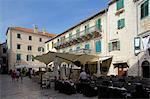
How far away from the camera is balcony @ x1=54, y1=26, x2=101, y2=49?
105ft

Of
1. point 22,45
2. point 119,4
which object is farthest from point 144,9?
point 22,45

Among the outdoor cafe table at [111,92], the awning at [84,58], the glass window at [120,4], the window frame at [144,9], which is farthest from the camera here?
the glass window at [120,4]

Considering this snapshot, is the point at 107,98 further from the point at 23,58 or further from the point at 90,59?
the point at 23,58

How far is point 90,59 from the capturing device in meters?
27.2

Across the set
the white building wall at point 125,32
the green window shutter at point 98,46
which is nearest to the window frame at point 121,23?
the white building wall at point 125,32

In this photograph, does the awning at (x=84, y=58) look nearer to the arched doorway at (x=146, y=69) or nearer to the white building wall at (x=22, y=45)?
the arched doorway at (x=146, y=69)

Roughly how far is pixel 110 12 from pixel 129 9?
13.5 feet

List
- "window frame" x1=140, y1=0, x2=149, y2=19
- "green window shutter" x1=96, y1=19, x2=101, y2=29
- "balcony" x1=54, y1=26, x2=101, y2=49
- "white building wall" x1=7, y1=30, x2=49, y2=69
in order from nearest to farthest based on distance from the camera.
A: "window frame" x1=140, y1=0, x2=149, y2=19 < "green window shutter" x1=96, y1=19, x2=101, y2=29 < "balcony" x1=54, y1=26, x2=101, y2=49 < "white building wall" x1=7, y1=30, x2=49, y2=69

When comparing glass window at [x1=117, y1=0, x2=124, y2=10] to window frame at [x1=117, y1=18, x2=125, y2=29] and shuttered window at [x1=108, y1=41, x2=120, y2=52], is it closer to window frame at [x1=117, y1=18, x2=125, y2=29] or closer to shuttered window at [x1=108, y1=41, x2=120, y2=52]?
window frame at [x1=117, y1=18, x2=125, y2=29]

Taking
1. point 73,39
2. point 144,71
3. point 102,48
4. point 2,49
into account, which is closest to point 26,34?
point 2,49

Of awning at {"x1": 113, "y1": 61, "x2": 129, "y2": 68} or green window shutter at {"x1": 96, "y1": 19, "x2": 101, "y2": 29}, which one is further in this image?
green window shutter at {"x1": 96, "y1": 19, "x2": 101, "y2": 29}

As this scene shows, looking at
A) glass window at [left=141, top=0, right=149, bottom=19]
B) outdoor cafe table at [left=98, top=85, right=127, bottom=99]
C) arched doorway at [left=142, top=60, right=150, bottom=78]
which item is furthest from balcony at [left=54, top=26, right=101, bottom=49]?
outdoor cafe table at [left=98, top=85, right=127, bottom=99]

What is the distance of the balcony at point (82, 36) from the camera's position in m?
31.9

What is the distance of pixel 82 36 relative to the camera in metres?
35.3
